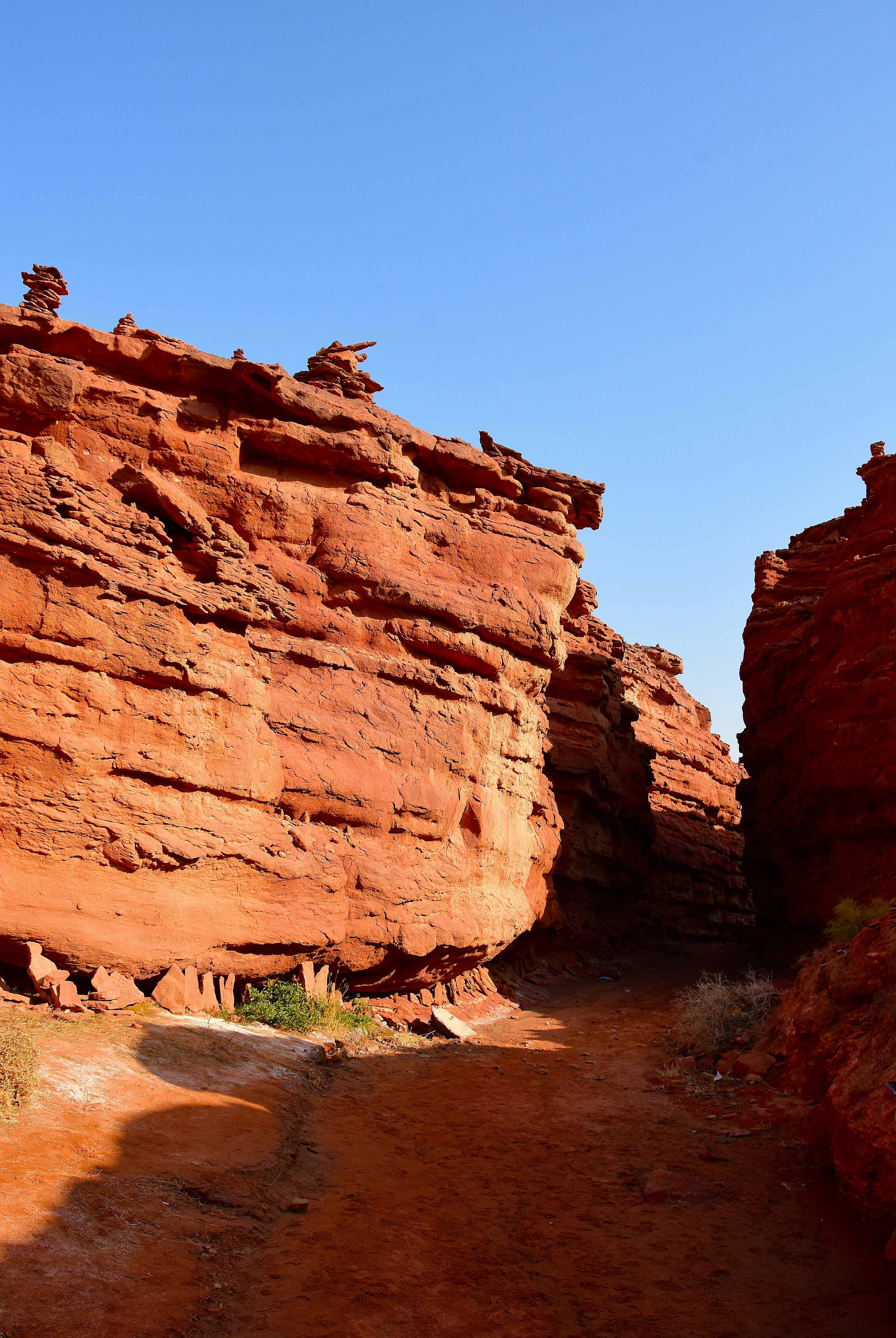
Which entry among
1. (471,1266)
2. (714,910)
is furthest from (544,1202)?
(714,910)

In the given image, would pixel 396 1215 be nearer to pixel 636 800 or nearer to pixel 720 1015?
pixel 720 1015

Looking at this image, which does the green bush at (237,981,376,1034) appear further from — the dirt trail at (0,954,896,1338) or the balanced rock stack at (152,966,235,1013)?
the dirt trail at (0,954,896,1338)

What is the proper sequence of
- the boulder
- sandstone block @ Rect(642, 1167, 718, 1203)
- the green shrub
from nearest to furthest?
sandstone block @ Rect(642, 1167, 718, 1203)
the boulder
the green shrub

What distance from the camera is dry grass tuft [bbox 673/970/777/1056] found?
11984mm

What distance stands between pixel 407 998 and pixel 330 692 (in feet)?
17.5

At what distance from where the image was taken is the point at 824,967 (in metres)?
10.6

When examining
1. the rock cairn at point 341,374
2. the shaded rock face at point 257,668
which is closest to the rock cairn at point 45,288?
the shaded rock face at point 257,668

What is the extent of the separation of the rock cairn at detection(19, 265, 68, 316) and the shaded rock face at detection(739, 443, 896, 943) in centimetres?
1669

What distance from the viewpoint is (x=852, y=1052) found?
829 cm

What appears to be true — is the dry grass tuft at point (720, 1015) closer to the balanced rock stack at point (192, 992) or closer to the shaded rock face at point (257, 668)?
the shaded rock face at point (257, 668)

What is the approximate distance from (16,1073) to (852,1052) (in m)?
7.45

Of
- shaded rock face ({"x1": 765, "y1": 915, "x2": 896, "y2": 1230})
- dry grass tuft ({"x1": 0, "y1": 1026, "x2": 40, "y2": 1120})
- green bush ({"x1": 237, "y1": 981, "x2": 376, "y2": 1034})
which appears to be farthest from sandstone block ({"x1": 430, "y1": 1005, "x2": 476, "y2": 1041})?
dry grass tuft ({"x1": 0, "y1": 1026, "x2": 40, "y2": 1120})

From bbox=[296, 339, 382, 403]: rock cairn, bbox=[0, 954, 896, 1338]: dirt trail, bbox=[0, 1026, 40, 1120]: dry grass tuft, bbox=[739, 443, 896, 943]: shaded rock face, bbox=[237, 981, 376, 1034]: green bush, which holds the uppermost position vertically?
bbox=[296, 339, 382, 403]: rock cairn

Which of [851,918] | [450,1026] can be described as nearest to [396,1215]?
[450,1026]
